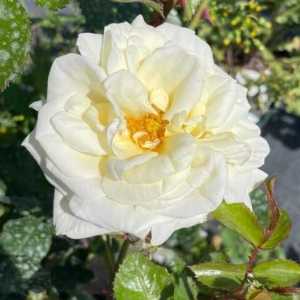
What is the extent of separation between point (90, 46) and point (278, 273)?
0.26 meters

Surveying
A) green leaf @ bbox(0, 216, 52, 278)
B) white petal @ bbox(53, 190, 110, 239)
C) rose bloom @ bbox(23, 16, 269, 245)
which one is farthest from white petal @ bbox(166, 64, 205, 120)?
green leaf @ bbox(0, 216, 52, 278)

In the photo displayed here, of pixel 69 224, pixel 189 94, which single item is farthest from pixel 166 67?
pixel 69 224

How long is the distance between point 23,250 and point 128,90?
408 millimetres

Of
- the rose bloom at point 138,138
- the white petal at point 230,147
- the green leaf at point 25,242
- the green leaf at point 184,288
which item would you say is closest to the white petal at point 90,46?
the rose bloom at point 138,138

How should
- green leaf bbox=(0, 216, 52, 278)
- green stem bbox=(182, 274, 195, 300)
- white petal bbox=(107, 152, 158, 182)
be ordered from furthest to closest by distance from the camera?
green leaf bbox=(0, 216, 52, 278), green stem bbox=(182, 274, 195, 300), white petal bbox=(107, 152, 158, 182)

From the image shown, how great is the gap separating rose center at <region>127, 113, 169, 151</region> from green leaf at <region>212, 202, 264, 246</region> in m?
0.09

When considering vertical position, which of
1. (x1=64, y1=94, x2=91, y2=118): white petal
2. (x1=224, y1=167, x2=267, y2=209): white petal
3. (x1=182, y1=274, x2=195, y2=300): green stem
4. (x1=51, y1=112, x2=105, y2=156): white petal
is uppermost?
(x1=64, y1=94, x2=91, y2=118): white petal

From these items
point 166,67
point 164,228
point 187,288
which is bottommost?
point 187,288

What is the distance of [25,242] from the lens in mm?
789

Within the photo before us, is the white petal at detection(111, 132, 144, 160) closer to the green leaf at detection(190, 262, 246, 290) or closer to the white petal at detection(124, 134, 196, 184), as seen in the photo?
the white petal at detection(124, 134, 196, 184)

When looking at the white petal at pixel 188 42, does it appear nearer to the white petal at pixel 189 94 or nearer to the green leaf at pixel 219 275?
the white petal at pixel 189 94

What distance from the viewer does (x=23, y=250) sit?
79 cm

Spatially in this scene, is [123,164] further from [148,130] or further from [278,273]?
[278,273]

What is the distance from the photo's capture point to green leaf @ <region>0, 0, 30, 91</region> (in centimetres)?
44
